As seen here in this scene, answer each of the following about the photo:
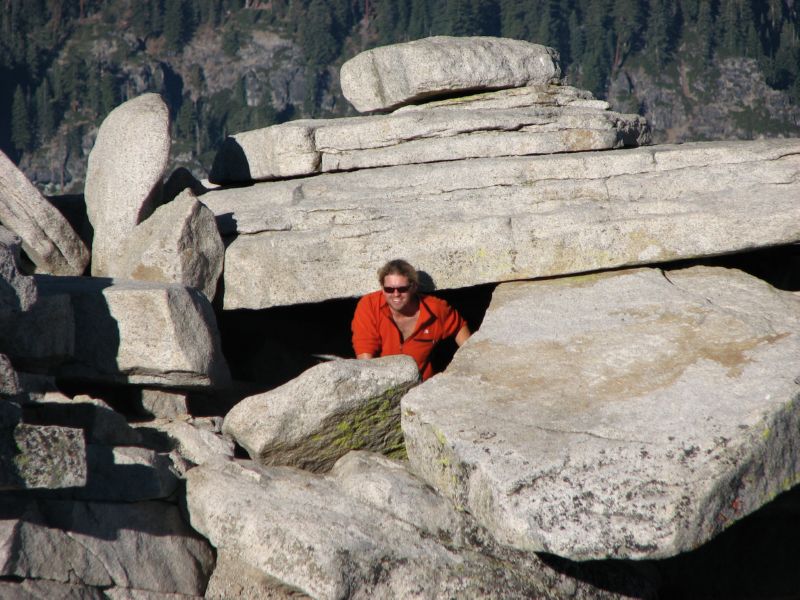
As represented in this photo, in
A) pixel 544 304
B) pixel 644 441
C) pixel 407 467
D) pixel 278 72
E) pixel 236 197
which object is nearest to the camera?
pixel 644 441

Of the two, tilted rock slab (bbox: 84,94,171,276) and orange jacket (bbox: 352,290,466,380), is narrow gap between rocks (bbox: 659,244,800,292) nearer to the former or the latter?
orange jacket (bbox: 352,290,466,380)

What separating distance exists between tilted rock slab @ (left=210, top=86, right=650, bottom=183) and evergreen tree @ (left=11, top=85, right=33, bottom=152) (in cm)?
7368

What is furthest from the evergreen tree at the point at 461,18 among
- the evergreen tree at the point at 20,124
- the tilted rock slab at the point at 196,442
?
the tilted rock slab at the point at 196,442

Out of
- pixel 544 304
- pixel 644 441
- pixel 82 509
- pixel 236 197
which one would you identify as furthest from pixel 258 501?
pixel 236 197

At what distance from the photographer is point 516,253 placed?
898 centimetres

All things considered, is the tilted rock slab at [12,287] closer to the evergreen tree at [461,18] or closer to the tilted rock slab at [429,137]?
the tilted rock slab at [429,137]

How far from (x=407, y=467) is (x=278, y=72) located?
277 ft

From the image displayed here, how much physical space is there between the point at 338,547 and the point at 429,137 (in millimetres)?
5275

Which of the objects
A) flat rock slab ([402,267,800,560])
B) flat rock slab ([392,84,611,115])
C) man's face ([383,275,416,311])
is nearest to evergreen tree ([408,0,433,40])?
flat rock slab ([392,84,611,115])

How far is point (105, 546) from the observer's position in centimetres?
632

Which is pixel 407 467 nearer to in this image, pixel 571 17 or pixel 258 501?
pixel 258 501

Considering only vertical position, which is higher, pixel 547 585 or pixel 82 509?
pixel 82 509

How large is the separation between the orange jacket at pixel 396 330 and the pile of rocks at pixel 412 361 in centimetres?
44

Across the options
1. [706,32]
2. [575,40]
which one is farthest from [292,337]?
[706,32]
